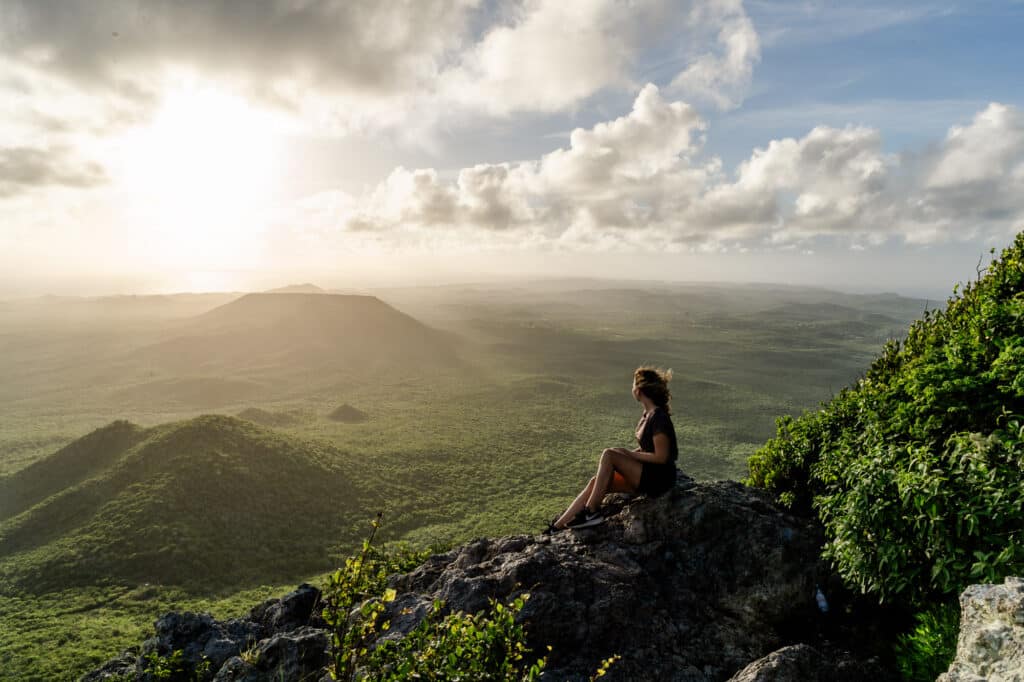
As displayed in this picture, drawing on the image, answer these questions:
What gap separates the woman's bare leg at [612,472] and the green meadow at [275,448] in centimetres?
1657

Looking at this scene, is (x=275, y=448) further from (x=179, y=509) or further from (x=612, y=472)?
(x=612, y=472)

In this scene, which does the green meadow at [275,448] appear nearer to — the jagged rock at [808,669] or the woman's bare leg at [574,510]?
the woman's bare leg at [574,510]

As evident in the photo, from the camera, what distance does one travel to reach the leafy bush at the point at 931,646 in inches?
205

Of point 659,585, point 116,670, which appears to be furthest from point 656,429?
point 116,670

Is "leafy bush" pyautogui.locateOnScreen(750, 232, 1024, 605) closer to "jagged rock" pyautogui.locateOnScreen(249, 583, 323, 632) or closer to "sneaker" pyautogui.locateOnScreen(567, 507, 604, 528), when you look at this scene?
"sneaker" pyautogui.locateOnScreen(567, 507, 604, 528)

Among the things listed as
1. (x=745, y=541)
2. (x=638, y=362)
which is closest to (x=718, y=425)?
(x=638, y=362)

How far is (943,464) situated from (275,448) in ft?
136

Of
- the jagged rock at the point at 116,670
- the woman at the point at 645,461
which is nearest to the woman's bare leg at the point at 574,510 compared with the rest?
the woman at the point at 645,461

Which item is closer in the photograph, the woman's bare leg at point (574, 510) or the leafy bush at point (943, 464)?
the leafy bush at point (943, 464)

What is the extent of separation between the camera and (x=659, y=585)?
7371 mm

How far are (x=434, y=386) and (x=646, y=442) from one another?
82878mm

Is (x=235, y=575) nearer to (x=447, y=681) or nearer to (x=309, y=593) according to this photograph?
(x=309, y=593)

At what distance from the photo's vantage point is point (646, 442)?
8508 millimetres

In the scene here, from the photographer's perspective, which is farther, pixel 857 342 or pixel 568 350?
pixel 857 342
